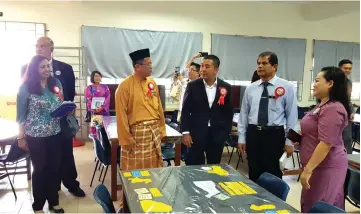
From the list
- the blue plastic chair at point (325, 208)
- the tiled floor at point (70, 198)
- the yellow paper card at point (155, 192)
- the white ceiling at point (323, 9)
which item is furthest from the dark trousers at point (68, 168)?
the white ceiling at point (323, 9)

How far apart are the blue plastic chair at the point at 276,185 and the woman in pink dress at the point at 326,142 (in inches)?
6.4

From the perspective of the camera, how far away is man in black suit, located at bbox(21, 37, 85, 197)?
3.00 metres

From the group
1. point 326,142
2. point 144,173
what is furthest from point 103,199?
point 326,142

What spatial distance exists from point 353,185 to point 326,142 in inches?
35.7

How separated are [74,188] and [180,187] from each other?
2.05 meters

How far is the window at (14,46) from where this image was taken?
5773 mm

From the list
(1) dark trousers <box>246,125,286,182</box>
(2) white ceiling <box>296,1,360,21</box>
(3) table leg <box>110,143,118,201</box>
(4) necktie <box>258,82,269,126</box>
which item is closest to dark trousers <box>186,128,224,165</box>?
(1) dark trousers <box>246,125,286,182</box>

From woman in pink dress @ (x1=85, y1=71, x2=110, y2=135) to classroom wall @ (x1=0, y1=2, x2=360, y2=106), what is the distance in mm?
916

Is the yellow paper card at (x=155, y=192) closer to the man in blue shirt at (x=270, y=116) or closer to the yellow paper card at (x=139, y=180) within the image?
the yellow paper card at (x=139, y=180)

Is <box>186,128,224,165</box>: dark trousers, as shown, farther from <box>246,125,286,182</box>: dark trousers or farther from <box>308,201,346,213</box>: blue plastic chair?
<box>308,201,346,213</box>: blue plastic chair

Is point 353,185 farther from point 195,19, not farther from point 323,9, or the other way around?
point 323,9

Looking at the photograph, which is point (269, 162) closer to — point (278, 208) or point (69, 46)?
point (278, 208)

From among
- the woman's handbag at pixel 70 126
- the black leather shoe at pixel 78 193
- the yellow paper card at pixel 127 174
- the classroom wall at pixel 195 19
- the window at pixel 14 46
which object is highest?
the classroom wall at pixel 195 19

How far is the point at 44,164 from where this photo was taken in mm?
2523
